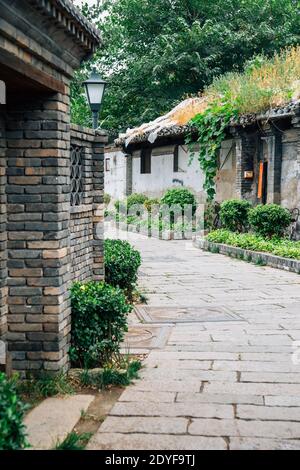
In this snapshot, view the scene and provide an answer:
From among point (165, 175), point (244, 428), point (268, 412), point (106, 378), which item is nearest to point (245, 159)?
point (165, 175)

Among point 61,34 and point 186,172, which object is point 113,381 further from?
point 186,172

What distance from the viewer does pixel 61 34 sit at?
16.2ft

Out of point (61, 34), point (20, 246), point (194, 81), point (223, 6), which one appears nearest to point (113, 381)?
point (20, 246)

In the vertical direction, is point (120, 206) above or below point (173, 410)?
above

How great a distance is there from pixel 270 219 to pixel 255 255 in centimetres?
115

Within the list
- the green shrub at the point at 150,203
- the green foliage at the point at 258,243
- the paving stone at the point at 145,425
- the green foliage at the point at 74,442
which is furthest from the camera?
the green shrub at the point at 150,203

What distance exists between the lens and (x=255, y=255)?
43.4 feet

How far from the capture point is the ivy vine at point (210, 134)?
16491mm

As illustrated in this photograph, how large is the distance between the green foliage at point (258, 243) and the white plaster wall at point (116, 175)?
11424mm

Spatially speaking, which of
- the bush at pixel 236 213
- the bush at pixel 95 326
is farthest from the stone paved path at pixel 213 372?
the bush at pixel 236 213

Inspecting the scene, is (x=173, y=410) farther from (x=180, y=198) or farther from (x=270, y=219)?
(x=180, y=198)

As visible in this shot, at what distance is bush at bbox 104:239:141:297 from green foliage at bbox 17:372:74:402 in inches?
133

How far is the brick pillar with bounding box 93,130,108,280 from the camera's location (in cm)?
770

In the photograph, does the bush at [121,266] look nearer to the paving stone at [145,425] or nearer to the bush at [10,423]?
the paving stone at [145,425]
